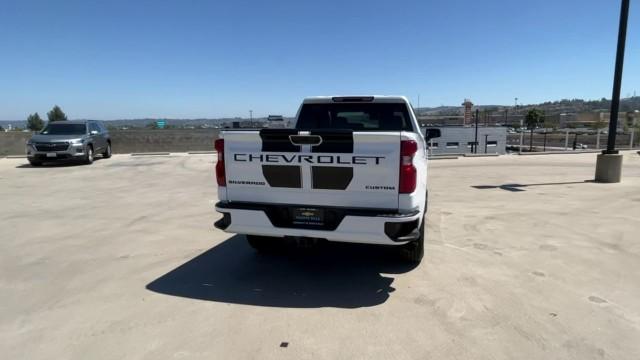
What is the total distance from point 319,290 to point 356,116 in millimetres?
2786

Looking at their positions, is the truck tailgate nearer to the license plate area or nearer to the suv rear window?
the license plate area

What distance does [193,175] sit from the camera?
13.0m

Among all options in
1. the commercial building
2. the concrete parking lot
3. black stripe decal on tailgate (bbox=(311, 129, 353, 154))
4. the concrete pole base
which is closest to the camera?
the concrete parking lot

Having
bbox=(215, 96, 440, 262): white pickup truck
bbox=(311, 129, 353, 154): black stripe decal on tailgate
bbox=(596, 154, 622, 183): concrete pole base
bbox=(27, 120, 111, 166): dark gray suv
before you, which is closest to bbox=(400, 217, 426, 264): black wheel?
bbox=(215, 96, 440, 262): white pickup truck

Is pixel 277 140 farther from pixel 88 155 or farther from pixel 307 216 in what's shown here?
pixel 88 155

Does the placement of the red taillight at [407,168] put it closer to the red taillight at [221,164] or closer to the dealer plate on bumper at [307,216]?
the dealer plate on bumper at [307,216]

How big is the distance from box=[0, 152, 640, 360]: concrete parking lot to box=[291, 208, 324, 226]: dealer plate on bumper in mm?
715

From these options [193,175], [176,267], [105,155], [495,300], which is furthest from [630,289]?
[105,155]

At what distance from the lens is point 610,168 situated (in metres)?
10.8

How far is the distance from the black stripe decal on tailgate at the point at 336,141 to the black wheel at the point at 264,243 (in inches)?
66.5

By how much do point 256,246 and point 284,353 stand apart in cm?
226

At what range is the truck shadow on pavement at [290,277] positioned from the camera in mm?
3902

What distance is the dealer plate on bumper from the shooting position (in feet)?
13.0

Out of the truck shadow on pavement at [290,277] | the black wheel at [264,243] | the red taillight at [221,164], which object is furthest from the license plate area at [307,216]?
the black wheel at [264,243]
